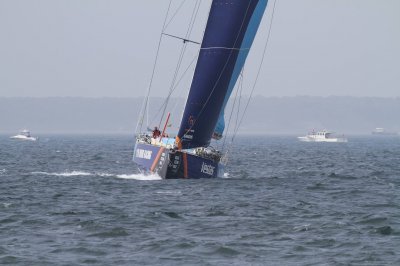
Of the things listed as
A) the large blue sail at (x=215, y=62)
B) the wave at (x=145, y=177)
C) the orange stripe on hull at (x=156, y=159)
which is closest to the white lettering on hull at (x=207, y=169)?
the large blue sail at (x=215, y=62)

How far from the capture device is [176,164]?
3866 cm

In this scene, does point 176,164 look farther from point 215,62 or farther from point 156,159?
point 215,62

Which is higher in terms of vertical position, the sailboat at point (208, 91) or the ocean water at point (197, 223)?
the sailboat at point (208, 91)

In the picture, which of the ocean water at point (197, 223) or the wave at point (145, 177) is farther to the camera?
the wave at point (145, 177)

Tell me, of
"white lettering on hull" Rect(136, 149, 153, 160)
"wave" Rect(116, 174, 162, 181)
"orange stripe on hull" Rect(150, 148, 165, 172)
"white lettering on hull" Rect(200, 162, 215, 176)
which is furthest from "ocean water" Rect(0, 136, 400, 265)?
"white lettering on hull" Rect(136, 149, 153, 160)

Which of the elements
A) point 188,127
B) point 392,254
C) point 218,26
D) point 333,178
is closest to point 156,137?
point 188,127

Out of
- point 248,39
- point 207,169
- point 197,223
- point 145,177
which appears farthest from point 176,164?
point 197,223

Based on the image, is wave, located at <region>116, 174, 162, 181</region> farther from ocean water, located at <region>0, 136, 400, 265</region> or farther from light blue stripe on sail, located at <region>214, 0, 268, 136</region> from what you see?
light blue stripe on sail, located at <region>214, 0, 268, 136</region>

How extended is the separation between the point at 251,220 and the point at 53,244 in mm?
7230

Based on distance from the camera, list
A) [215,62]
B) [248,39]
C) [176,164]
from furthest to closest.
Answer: [248,39] → [215,62] → [176,164]

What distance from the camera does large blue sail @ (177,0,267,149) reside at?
3875 cm

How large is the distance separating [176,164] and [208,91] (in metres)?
3.89

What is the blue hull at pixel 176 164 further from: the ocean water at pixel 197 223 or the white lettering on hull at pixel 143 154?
the ocean water at pixel 197 223

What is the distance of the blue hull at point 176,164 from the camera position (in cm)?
3838
